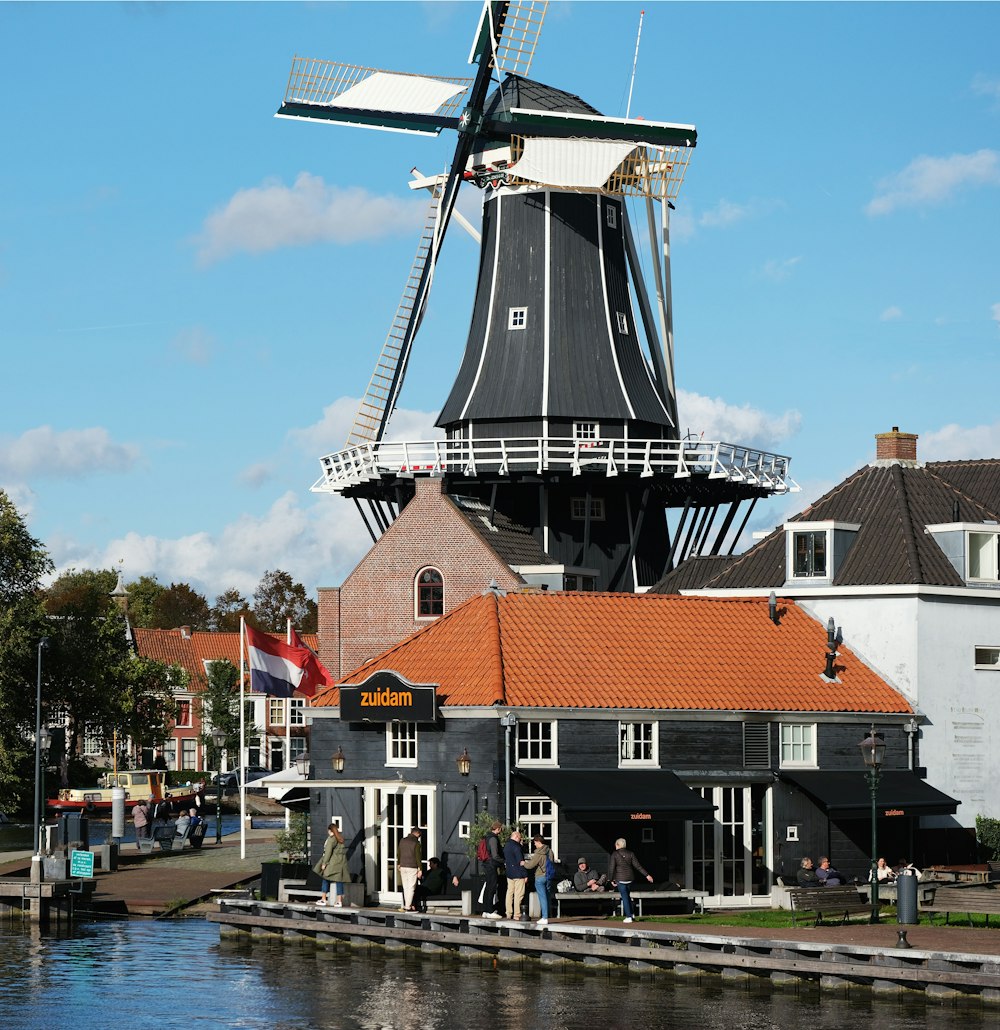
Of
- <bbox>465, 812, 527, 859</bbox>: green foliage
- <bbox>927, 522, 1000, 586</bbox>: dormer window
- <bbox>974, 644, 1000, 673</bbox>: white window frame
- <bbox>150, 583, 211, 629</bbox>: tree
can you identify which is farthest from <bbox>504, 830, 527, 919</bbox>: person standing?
<bbox>150, 583, 211, 629</bbox>: tree

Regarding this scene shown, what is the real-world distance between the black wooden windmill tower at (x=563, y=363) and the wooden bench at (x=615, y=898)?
21277 mm

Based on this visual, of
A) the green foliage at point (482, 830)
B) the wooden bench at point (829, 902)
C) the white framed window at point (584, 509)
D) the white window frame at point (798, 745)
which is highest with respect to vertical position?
the white framed window at point (584, 509)

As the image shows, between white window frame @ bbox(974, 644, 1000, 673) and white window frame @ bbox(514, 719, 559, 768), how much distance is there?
11579 millimetres

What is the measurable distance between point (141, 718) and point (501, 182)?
3495cm

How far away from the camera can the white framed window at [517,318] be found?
6109 cm

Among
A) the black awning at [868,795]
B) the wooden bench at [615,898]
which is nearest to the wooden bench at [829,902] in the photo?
the wooden bench at [615,898]

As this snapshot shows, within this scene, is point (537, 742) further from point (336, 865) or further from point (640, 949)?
point (640, 949)

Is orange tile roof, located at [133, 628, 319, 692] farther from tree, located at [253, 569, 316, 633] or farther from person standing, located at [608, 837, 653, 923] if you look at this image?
person standing, located at [608, 837, 653, 923]

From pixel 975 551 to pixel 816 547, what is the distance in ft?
12.2

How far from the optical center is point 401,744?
3938 cm

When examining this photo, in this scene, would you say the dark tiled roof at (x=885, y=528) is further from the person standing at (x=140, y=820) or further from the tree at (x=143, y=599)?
the tree at (x=143, y=599)

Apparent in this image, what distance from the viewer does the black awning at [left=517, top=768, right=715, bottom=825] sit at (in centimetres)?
3675

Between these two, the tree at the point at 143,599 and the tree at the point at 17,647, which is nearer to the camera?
the tree at the point at 17,647

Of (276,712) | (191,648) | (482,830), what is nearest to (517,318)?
(482,830)
